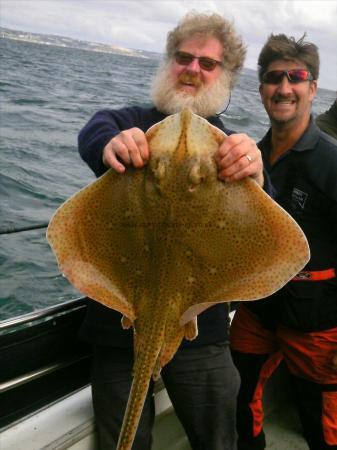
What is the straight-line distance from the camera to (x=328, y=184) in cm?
299

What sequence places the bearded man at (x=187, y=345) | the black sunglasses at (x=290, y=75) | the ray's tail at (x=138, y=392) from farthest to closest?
the black sunglasses at (x=290, y=75) → the bearded man at (x=187, y=345) → the ray's tail at (x=138, y=392)

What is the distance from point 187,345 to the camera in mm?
2633

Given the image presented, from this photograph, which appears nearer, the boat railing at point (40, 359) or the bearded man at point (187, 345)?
the bearded man at point (187, 345)

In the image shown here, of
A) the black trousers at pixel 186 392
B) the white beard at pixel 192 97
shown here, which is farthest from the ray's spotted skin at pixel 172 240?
the white beard at pixel 192 97

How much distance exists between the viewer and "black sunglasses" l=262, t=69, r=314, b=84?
3.30m

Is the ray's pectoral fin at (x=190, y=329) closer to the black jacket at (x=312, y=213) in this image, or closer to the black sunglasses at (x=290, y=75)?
the black jacket at (x=312, y=213)

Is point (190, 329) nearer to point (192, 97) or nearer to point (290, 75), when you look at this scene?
point (192, 97)

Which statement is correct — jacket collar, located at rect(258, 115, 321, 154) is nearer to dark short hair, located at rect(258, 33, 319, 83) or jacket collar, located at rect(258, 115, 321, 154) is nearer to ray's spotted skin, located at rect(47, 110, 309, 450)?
dark short hair, located at rect(258, 33, 319, 83)

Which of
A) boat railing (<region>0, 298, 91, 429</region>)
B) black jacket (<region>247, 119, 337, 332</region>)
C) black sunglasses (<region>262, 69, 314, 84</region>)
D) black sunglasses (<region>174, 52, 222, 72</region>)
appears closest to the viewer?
black sunglasses (<region>174, 52, 222, 72</region>)

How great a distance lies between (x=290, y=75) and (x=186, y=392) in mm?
2195

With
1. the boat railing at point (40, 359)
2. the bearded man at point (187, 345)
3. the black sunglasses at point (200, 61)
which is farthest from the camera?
the boat railing at point (40, 359)

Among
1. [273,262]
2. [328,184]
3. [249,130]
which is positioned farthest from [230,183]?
[249,130]

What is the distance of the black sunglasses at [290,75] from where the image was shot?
10.8ft

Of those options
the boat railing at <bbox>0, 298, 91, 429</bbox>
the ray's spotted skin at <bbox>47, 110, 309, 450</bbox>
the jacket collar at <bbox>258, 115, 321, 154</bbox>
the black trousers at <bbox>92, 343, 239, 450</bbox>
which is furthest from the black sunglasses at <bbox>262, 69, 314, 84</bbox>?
the boat railing at <bbox>0, 298, 91, 429</bbox>
